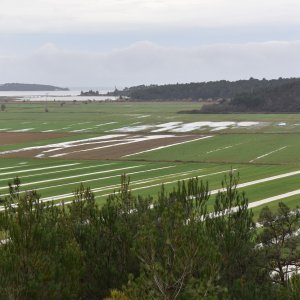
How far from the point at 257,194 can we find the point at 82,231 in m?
32.7

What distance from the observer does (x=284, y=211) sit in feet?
80.4

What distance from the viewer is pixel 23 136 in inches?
4129

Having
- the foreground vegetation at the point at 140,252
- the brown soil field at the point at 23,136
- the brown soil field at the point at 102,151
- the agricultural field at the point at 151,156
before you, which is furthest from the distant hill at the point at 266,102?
the foreground vegetation at the point at 140,252

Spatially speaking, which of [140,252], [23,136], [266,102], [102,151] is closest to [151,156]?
[102,151]

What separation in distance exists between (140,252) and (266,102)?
561 ft

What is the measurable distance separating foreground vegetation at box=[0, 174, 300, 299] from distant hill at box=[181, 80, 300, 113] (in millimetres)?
147200

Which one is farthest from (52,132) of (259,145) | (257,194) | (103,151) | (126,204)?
(126,204)

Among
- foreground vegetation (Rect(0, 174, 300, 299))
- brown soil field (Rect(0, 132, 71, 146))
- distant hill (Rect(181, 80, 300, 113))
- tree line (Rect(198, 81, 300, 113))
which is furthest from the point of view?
tree line (Rect(198, 81, 300, 113))

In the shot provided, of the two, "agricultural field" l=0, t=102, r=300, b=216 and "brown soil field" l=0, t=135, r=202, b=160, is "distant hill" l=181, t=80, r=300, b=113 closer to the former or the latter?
"agricultural field" l=0, t=102, r=300, b=216

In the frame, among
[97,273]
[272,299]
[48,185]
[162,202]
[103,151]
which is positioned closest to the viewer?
[272,299]

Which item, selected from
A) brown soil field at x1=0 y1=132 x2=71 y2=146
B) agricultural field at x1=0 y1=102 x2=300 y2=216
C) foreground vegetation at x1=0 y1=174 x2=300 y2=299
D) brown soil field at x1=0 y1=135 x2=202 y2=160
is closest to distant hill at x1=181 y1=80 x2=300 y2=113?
agricultural field at x1=0 y1=102 x2=300 y2=216

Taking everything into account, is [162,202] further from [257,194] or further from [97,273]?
[257,194]

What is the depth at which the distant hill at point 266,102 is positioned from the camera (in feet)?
572

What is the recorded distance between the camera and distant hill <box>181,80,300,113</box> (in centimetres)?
17438
